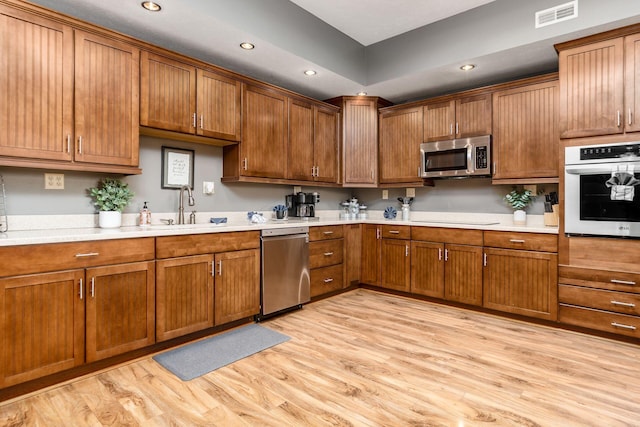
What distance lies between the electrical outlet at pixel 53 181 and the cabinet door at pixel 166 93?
689mm

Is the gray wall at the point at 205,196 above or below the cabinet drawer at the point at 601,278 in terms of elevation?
above

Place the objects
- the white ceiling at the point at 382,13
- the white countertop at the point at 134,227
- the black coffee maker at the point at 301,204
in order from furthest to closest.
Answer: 1. the black coffee maker at the point at 301,204
2. the white ceiling at the point at 382,13
3. the white countertop at the point at 134,227

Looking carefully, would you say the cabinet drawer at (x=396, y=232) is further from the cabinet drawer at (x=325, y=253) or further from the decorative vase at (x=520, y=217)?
the decorative vase at (x=520, y=217)

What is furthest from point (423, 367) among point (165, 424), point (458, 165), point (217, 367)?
point (458, 165)

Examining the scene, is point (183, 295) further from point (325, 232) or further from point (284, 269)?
point (325, 232)

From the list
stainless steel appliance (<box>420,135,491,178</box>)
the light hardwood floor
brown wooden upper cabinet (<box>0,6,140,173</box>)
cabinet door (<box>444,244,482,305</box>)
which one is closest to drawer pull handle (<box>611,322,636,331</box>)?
the light hardwood floor

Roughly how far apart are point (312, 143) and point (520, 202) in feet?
7.74

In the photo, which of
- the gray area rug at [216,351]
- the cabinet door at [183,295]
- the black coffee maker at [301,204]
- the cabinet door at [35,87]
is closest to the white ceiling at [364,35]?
the cabinet door at [35,87]

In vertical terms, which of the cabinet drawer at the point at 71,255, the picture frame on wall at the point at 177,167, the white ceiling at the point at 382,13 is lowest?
the cabinet drawer at the point at 71,255

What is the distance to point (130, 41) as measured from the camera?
101 inches

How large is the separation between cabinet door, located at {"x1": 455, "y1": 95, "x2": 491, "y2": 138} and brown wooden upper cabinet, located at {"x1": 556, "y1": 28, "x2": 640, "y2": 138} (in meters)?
0.74

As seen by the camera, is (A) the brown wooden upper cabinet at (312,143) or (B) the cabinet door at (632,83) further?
(A) the brown wooden upper cabinet at (312,143)

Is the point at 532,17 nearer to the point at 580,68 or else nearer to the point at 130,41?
the point at 580,68

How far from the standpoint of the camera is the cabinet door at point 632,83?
2.66 m
